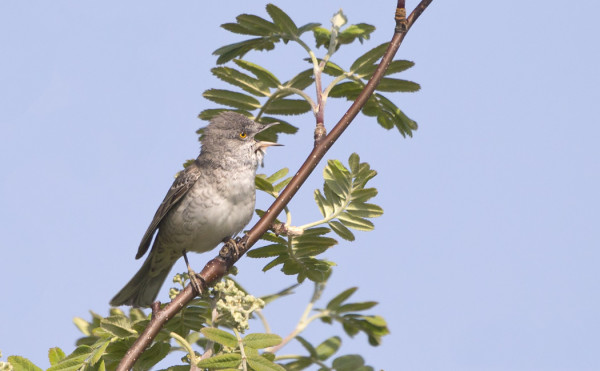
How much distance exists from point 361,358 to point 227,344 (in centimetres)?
124

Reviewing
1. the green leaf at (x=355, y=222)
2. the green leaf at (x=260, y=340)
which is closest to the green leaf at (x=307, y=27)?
the green leaf at (x=355, y=222)

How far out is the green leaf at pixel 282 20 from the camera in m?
4.55

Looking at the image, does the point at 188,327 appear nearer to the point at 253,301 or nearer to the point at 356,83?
the point at 253,301

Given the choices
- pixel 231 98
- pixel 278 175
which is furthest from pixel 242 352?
pixel 231 98

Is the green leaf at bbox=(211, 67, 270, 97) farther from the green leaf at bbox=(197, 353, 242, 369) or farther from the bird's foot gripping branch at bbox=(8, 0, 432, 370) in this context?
the green leaf at bbox=(197, 353, 242, 369)

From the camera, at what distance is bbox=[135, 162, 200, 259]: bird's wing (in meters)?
6.22

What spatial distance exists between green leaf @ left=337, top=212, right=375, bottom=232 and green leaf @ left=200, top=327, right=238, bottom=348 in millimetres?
1130

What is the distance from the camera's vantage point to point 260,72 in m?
4.72

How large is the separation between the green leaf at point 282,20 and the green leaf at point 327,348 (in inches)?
82.3

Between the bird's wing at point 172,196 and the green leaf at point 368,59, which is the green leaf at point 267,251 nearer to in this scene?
the green leaf at point 368,59

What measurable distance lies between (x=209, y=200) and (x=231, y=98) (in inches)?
56.4

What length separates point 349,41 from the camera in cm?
468

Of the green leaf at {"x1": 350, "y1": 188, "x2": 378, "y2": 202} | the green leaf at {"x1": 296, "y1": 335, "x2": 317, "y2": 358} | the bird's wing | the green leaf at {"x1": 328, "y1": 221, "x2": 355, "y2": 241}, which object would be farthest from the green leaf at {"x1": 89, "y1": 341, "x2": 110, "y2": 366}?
the bird's wing

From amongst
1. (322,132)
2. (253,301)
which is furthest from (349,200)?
(253,301)
